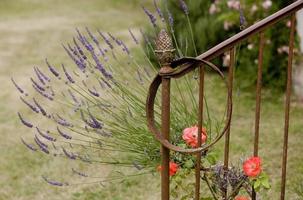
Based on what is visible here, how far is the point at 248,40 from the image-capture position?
6.40 metres

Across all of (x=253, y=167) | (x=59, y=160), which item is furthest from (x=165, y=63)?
(x=59, y=160)

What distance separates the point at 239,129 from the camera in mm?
5312

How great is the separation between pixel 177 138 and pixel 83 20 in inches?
312

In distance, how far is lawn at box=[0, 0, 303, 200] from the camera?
427 cm

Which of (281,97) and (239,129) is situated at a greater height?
(281,97)

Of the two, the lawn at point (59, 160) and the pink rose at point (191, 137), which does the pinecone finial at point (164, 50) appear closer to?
the pink rose at point (191, 137)

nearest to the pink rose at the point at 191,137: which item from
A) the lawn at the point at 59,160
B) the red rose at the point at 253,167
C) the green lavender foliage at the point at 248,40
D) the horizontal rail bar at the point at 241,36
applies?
the red rose at the point at 253,167

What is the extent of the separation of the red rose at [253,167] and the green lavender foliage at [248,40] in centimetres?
332

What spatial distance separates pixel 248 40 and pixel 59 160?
2652 millimetres

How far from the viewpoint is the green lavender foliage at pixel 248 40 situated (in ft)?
20.0

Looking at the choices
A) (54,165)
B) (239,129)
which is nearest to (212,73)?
(239,129)

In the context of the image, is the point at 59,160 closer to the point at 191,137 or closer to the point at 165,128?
the point at 191,137

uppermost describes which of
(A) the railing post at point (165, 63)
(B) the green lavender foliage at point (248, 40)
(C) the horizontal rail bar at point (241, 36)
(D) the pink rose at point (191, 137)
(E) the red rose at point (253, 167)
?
(B) the green lavender foliage at point (248, 40)

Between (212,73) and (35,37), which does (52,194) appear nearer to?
(212,73)
